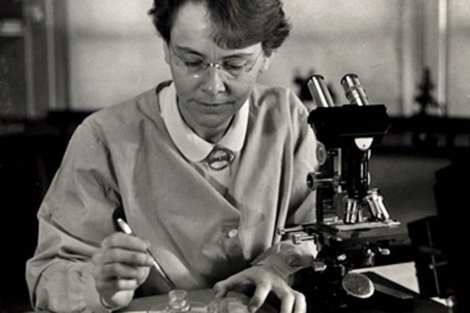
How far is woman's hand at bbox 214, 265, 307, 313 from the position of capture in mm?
1182

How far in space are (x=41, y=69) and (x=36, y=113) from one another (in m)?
0.08

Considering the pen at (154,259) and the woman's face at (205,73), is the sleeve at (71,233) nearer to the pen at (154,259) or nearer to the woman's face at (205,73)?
the pen at (154,259)

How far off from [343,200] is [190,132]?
33 cm

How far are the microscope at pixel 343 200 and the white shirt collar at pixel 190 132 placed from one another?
0.15 meters

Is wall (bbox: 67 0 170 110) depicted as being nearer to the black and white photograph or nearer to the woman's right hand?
the black and white photograph

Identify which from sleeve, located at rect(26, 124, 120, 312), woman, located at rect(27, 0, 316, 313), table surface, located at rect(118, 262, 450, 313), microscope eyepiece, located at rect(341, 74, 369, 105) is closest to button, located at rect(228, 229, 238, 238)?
woman, located at rect(27, 0, 316, 313)

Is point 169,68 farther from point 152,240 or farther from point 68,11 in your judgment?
point 152,240

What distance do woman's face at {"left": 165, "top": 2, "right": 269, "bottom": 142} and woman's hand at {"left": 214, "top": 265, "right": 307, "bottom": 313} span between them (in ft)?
0.92

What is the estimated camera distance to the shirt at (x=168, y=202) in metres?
1.18

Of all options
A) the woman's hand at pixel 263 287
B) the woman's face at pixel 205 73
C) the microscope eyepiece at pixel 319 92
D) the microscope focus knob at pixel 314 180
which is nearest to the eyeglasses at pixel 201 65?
the woman's face at pixel 205 73

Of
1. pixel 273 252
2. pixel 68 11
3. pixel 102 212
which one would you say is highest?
pixel 68 11

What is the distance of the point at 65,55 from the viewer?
1.14 meters

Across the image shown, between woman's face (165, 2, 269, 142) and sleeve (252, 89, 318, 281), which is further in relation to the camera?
sleeve (252, 89, 318, 281)

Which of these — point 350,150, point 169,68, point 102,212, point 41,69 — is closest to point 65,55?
point 41,69
